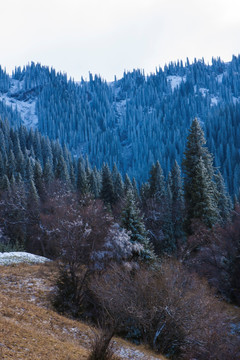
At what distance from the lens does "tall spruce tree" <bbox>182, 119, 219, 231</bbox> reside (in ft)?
103

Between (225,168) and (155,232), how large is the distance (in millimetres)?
95763

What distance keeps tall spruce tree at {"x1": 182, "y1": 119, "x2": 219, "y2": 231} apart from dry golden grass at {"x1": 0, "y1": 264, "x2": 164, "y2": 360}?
16.1 metres

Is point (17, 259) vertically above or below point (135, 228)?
below

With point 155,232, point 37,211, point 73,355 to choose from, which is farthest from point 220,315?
point 37,211

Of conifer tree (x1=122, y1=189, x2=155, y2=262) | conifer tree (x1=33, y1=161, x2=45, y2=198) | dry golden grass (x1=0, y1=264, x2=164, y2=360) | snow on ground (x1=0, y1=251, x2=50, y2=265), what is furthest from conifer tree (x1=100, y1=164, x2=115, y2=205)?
conifer tree (x1=122, y1=189, x2=155, y2=262)

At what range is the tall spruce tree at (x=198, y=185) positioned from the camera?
31.5m

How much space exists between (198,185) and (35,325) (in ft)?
77.8

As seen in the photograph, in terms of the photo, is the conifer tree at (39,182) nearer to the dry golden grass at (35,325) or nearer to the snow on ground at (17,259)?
the snow on ground at (17,259)

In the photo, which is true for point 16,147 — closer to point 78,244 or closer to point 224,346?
point 78,244

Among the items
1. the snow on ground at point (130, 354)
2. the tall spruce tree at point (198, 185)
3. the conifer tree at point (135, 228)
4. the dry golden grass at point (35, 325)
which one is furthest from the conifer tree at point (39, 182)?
the snow on ground at point (130, 354)

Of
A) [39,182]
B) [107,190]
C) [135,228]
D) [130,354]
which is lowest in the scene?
[130,354]

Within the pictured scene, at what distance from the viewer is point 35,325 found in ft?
40.7

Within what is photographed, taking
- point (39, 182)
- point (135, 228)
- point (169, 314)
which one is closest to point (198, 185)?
point (135, 228)

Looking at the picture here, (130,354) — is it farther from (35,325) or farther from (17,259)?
(17,259)
